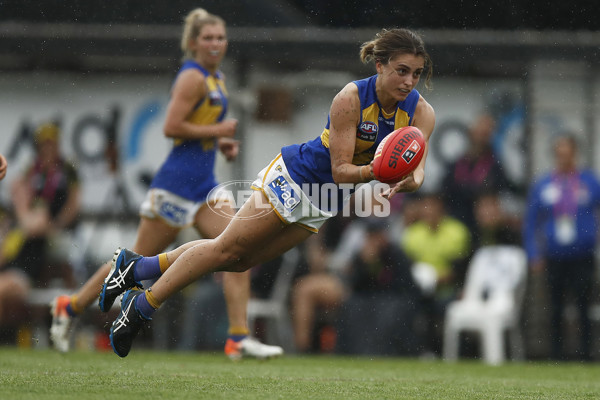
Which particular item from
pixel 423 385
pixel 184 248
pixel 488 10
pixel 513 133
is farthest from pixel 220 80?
pixel 513 133

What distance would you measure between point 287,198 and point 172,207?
1735 mm

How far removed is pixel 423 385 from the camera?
5.71 m

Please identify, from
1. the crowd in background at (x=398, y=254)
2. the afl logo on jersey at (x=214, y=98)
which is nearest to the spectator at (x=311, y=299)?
the crowd in background at (x=398, y=254)

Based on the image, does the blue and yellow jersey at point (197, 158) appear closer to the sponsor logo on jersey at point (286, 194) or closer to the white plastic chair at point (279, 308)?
the sponsor logo on jersey at point (286, 194)

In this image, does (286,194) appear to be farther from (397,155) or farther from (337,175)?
(397,155)

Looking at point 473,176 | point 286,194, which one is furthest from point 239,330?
point 473,176

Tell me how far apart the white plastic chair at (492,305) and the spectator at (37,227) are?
145 inches

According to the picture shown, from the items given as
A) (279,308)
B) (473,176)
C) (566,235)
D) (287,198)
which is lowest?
(279,308)

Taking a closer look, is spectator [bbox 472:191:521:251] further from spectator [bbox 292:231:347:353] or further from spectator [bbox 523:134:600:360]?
spectator [bbox 292:231:347:353]

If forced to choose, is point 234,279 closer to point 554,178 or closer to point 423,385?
point 423,385

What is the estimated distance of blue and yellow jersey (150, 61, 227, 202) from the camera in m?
6.87

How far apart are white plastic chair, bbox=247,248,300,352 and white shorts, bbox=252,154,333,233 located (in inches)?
149

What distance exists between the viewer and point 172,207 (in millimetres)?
6832

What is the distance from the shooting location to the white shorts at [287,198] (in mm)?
5289
